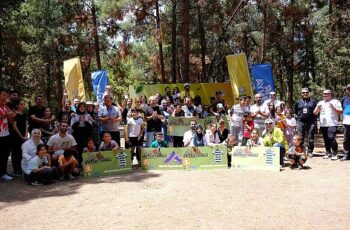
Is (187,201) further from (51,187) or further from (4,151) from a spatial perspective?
(4,151)

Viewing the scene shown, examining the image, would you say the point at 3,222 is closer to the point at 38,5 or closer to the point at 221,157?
the point at 221,157

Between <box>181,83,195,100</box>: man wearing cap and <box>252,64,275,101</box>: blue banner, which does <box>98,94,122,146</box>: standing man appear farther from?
<box>252,64,275,101</box>: blue banner

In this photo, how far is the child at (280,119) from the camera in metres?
10.4

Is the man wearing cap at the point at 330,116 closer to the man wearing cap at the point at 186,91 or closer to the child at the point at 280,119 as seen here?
the child at the point at 280,119

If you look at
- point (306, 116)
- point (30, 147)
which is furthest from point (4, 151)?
point (306, 116)

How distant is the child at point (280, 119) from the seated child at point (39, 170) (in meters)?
5.74

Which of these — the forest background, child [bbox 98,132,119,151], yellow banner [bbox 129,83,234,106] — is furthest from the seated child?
the forest background

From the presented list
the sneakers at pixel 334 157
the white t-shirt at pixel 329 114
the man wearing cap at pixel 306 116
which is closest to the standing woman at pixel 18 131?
the man wearing cap at pixel 306 116

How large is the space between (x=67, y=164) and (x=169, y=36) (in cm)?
1776

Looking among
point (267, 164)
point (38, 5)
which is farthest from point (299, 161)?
point (38, 5)

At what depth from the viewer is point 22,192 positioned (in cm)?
753

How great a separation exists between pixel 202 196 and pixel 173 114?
4.50 m

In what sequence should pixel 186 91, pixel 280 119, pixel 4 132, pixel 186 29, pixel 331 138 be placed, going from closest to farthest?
pixel 4 132, pixel 331 138, pixel 280 119, pixel 186 91, pixel 186 29

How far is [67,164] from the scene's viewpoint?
8531mm
